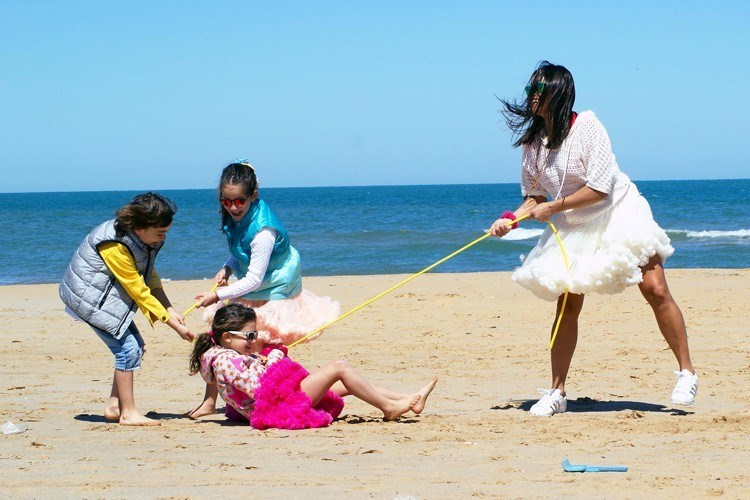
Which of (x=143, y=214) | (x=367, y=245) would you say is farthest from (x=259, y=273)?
(x=367, y=245)

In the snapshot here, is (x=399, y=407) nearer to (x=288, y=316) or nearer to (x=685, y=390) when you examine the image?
(x=288, y=316)

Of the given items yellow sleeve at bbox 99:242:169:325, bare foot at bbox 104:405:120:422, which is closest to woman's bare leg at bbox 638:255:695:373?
yellow sleeve at bbox 99:242:169:325

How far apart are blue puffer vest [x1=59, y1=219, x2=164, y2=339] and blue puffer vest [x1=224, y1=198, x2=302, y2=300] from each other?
542 mm

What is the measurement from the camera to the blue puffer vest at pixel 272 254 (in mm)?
5305

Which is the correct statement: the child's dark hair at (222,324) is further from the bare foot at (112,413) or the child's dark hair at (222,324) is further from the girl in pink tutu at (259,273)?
the bare foot at (112,413)

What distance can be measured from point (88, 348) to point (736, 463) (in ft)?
20.1

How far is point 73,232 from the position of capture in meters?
34.1

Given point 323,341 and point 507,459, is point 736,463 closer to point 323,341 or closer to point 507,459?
point 507,459

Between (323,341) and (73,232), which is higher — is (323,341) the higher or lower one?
the higher one

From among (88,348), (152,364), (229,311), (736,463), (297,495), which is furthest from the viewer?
(88,348)

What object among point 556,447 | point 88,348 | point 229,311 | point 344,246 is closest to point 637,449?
point 556,447

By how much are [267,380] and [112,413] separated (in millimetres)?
1014

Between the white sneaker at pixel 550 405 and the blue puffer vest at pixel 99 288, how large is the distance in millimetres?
2257

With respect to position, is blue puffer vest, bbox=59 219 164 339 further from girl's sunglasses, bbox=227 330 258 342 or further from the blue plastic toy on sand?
the blue plastic toy on sand
